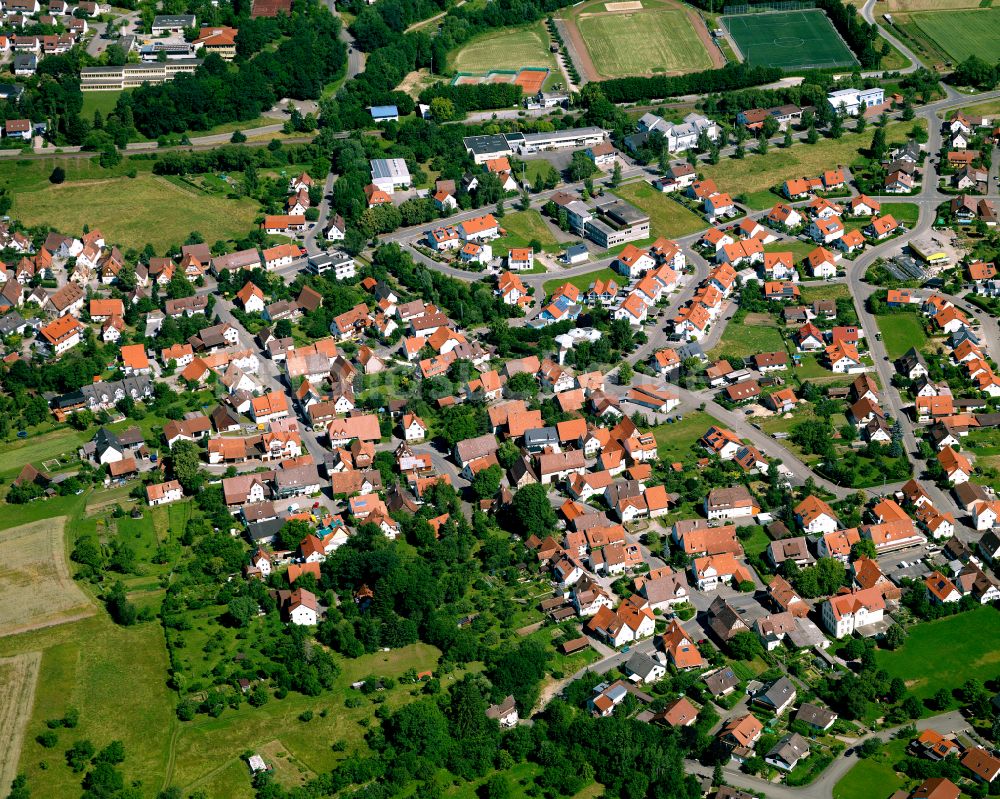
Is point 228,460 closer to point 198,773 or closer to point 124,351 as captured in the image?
point 124,351

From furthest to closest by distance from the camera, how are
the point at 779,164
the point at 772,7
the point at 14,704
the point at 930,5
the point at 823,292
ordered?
the point at 772,7
the point at 930,5
the point at 779,164
the point at 823,292
the point at 14,704

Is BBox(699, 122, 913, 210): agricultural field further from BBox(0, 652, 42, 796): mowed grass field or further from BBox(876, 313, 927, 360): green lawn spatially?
BBox(0, 652, 42, 796): mowed grass field

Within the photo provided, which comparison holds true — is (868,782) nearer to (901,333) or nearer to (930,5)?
(901,333)

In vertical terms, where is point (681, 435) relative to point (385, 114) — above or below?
below

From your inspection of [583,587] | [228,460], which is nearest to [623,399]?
[583,587]

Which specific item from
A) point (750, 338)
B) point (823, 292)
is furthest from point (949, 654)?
point (823, 292)

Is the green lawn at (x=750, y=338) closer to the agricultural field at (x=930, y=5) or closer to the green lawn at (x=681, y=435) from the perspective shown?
the green lawn at (x=681, y=435)
